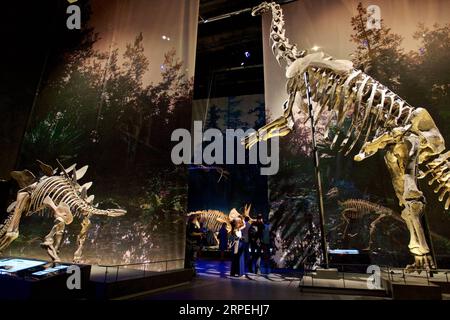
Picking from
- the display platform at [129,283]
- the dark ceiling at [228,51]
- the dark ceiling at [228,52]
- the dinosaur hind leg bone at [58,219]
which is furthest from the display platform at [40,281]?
the dark ceiling at [228,52]

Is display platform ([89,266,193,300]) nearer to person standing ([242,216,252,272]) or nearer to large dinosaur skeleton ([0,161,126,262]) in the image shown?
large dinosaur skeleton ([0,161,126,262])

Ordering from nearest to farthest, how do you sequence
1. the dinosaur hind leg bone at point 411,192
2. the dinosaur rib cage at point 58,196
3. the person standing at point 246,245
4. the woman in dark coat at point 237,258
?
the dinosaur hind leg bone at point 411,192
the dinosaur rib cage at point 58,196
the woman in dark coat at point 237,258
the person standing at point 246,245

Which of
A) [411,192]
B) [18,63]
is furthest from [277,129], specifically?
[18,63]

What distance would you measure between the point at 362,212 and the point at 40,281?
529cm

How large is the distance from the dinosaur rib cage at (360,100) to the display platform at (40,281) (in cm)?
364

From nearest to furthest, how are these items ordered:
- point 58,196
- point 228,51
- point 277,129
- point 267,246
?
point 277,129 → point 58,196 → point 267,246 → point 228,51

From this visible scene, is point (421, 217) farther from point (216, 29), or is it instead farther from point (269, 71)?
point (216, 29)

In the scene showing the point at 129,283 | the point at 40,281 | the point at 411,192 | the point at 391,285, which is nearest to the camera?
the point at 40,281

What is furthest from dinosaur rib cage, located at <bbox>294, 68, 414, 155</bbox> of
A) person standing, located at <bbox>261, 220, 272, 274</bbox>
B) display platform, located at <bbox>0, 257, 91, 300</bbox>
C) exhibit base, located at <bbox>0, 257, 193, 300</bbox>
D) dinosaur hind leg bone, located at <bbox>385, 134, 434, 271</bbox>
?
display platform, located at <bbox>0, 257, 91, 300</bbox>

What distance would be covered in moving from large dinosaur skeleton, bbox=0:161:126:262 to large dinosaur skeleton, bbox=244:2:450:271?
11.4 feet

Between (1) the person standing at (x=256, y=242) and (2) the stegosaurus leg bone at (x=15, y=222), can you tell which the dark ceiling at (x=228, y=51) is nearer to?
(1) the person standing at (x=256, y=242)

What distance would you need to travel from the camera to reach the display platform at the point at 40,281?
2590 mm

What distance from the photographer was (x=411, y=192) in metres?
3.30

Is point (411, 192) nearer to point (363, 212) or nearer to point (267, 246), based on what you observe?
point (363, 212)
